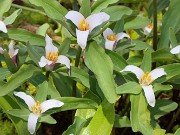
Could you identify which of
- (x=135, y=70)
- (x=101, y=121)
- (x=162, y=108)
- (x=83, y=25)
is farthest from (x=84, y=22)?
(x=162, y=108)

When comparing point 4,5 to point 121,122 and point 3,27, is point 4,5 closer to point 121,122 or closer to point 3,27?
point 3,27

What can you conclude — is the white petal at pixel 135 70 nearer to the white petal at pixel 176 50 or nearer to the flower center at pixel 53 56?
the white petal at pixel 176 50

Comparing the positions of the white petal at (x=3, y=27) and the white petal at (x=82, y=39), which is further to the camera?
the white petal at (x=3, y=27)

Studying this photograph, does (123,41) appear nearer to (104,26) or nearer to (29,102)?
(104,26)

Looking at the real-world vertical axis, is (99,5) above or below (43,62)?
above

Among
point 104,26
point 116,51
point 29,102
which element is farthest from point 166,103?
point 29,102

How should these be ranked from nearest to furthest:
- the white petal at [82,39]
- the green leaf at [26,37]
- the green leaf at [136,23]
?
the white petal at [82,39]
the green leaf at [26,37]
the green leaf at [136,23]

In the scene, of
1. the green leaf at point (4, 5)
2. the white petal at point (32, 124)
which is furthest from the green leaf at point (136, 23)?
the white petal at point (32, 124)
